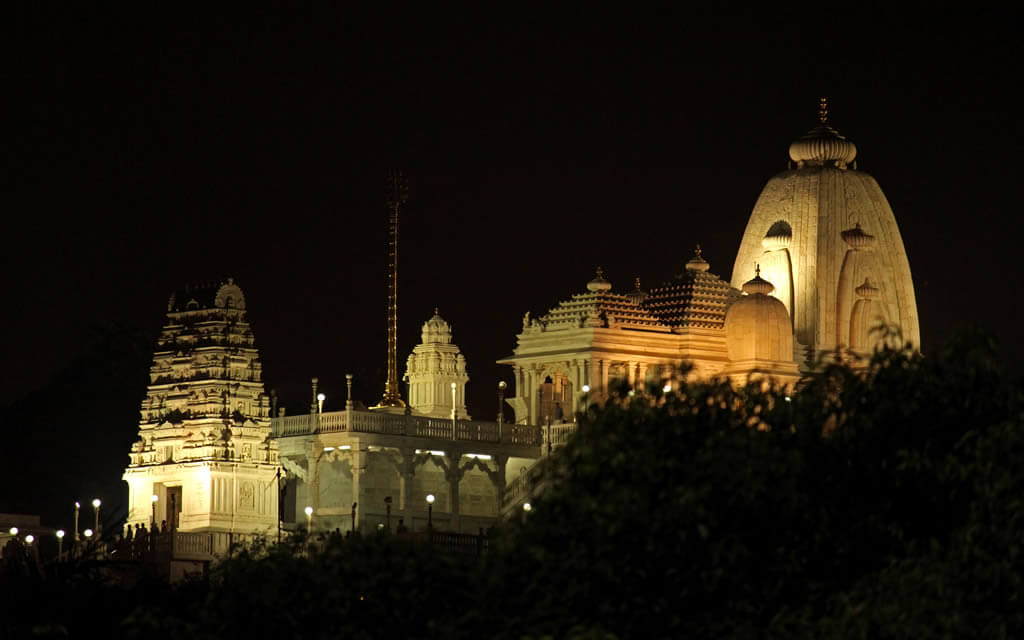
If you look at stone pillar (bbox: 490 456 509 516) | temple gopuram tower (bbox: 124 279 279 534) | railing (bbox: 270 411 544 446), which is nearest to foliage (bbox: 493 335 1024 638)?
temple gopuram tower (bbox: 124 279 279 534)

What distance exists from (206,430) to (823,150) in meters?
27.1

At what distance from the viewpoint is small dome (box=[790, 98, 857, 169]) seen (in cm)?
9444

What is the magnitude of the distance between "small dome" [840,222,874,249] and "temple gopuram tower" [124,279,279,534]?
72.1ft

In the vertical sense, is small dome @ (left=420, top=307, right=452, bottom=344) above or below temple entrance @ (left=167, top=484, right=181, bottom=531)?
above

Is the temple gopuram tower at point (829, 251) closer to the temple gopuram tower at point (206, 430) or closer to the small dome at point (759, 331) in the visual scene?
the small dome at point (759, 331)

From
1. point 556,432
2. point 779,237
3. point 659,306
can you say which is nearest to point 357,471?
point 556,432

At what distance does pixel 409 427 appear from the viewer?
7988 cm

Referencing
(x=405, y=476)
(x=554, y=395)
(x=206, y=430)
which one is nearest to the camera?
(x=206, y=430)

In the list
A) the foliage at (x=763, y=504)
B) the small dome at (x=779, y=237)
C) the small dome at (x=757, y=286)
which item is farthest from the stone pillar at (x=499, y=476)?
the foliage at (x=763, y=504)

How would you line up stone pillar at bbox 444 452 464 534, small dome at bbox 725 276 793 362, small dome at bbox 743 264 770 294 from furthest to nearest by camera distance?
small dome at bbox 743 264 770 294
small dome at bbox 725 276 793 362
stone pillar at bbox 444 452 464 534

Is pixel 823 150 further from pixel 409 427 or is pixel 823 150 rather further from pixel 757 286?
pixel 409 427

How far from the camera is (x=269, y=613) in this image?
40.1 meters

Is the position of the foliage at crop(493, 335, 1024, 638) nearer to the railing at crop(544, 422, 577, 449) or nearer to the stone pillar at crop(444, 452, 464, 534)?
the stone pillar at crop(444, 452, 464, 534)

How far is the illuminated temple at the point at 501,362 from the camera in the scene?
78000 millimetres
